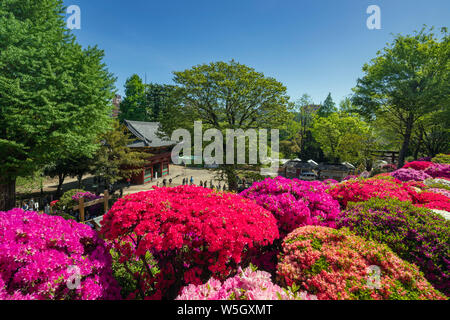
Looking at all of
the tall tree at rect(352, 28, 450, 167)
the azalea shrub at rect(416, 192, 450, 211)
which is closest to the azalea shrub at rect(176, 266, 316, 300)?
the azalea shrub at rect(416, 192, 450, 211)

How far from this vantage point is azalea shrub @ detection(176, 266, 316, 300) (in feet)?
7.36

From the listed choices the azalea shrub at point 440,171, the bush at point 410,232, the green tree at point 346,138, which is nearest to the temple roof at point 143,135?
the bush at point 410,232

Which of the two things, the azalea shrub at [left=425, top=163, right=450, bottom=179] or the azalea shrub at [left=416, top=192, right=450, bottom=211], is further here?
the azalea shrub at [left=425, top=163, right=450, bottom=179]

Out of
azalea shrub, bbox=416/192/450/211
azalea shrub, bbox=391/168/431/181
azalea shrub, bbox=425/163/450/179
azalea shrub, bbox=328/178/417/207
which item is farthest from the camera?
azalea shrub, bbox=425/163/450/179

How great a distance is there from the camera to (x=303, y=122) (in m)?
39.1

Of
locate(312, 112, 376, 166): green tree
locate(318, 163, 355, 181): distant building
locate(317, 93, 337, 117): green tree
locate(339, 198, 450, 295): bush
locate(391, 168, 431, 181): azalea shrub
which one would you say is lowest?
locate(318, 163, 355, 181): distant building

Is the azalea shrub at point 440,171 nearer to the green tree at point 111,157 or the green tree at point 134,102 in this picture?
the green tree at point 111,157

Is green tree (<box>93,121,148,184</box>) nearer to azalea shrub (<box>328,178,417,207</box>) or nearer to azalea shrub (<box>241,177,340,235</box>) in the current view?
azalea shrub (<box>241,177,340,235</box>)

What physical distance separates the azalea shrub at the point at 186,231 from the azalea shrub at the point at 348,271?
0.63 meters

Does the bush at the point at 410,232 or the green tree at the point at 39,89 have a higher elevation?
the green tree at the point at 39,89

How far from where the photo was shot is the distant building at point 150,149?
77.0 feet

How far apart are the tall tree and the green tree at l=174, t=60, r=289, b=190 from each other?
975cm

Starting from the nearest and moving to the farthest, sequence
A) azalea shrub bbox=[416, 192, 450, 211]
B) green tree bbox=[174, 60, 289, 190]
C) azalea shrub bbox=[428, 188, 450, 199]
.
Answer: azalea shrub bbox=[416, 192, 450, 211], azalea shrub bbox=[428, 188, 450, 199], green tree bbox=[174, 60, 289, 190]
